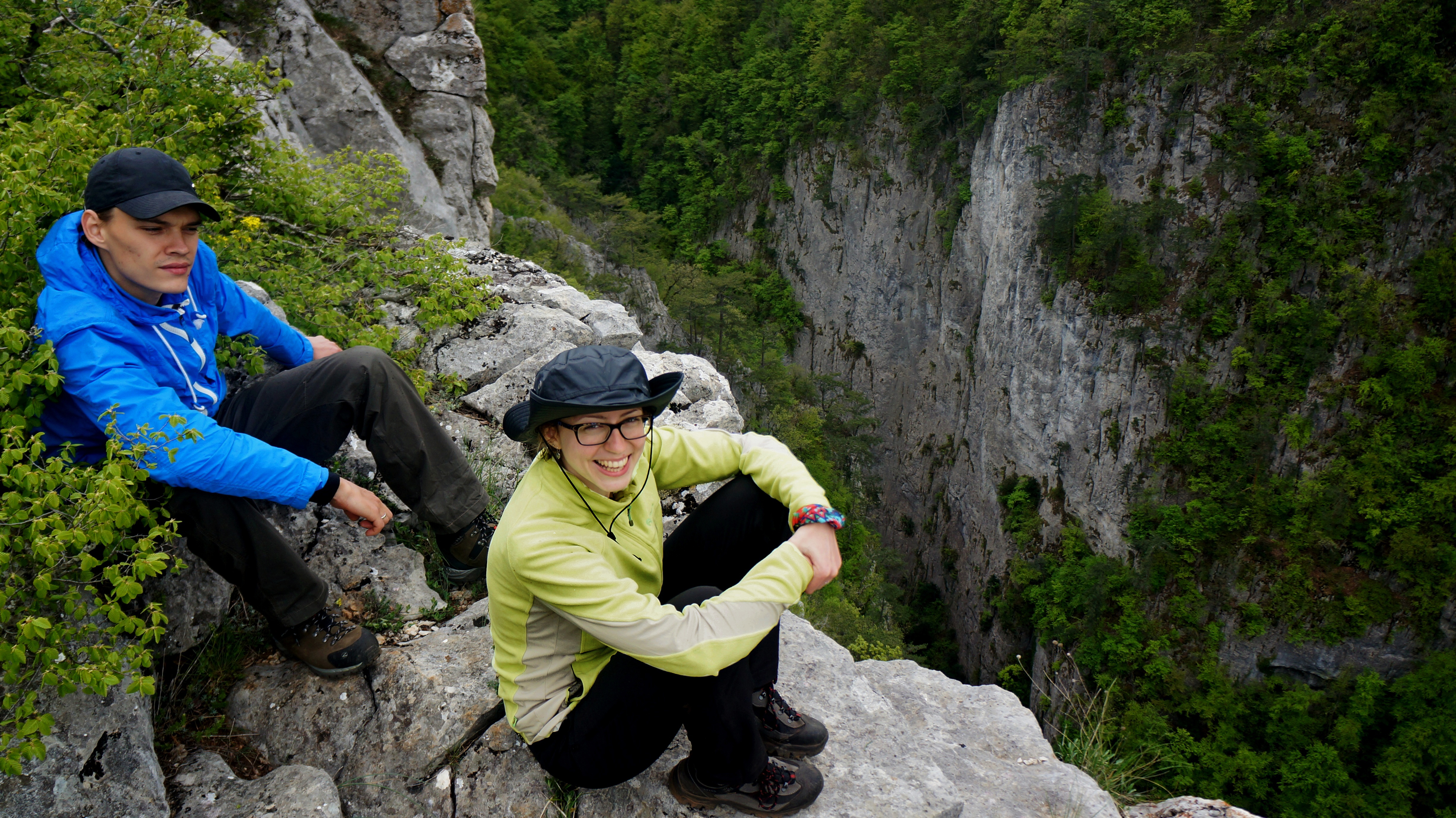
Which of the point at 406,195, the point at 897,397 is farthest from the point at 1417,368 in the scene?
the point at 406,195

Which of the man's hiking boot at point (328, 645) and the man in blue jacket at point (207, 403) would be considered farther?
the man's hiking boot at point (328, 645)

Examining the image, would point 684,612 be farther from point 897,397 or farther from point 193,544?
point 897,397

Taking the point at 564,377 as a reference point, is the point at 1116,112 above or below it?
above

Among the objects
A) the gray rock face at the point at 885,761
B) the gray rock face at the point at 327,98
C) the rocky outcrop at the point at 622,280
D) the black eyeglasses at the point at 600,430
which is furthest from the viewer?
the rocky outcrop at the point at 622,280

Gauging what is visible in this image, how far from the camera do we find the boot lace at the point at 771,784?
2.20m

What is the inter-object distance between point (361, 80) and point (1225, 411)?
69.4 ft

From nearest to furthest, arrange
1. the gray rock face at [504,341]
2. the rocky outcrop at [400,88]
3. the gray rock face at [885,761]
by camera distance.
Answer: the gray rock face at [885,761] < the gray rock face at [504,341] < the rocky outcrop at [400,88]

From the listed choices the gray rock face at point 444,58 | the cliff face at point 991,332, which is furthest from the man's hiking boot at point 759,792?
the cliff face at point 991,332

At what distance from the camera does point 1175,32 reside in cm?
2036

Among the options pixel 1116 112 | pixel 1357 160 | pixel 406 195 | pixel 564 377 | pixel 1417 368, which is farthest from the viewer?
pixel 1116 112

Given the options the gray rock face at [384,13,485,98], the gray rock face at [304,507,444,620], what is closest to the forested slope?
the gray rock face at [384,13,485,98]

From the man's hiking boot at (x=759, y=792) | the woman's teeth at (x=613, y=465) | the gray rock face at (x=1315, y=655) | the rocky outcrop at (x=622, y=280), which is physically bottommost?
the gray rock face at (x=1315, y=655)

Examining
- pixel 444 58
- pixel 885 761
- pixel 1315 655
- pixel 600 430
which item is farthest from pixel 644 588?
pixel 1315 655

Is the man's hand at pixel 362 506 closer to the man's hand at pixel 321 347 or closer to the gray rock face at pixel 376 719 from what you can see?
the gray rock face at pixel 376 719
